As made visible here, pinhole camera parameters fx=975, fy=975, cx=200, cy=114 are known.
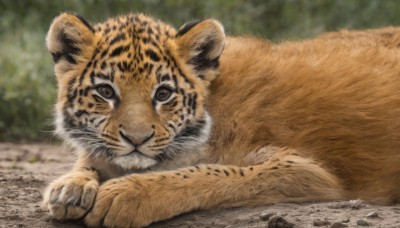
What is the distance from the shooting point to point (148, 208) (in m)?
6.67

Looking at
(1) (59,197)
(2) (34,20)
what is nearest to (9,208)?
(1) (59,197)

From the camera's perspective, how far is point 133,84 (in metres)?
6.80

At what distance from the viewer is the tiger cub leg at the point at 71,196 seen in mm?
6727

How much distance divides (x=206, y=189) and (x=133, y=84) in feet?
2.98

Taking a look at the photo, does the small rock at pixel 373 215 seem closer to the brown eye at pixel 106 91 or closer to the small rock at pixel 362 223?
the small rock at pixel 362 223

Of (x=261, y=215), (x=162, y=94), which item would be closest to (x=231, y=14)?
(x=162, y=94)

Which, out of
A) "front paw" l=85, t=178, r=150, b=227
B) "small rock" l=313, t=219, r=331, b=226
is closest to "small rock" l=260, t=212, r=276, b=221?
"small rock" l=313, t=219, r=331, b=226

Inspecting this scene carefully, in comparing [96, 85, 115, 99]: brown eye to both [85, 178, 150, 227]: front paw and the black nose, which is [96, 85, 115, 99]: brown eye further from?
[85, 178, 150, 227]: front paw

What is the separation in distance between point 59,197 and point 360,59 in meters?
2.79

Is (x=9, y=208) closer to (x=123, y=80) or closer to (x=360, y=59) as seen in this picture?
(x=123, y=80)

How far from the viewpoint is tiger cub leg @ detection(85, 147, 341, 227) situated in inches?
261

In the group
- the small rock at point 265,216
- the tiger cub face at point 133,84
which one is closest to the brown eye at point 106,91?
the tiger cub face at point 133,84

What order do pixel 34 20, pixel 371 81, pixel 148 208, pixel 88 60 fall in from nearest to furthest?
1. pixel 148 208
2. pixel 88 60
3. pixel 371 81
4. pixel 34 20

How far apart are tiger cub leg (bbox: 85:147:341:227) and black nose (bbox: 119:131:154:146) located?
0.95ft
